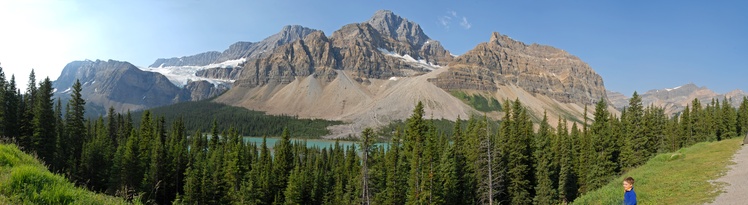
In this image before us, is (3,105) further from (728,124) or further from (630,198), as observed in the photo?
(728,124)

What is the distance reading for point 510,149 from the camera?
52969 millimetres

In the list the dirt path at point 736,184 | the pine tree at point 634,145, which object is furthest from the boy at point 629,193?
the pine tree at point 634,145

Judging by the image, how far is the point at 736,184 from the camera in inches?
743

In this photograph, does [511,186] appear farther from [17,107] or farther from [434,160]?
[17,107]

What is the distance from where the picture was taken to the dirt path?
1598 centimetres

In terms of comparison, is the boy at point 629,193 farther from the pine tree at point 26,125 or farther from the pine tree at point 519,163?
the pine tree at point 26,125

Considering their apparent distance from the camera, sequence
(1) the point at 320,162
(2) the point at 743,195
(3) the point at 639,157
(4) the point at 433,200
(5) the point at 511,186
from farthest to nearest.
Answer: (1) the point at 320,162 → (3) the point at 639,157 → (5) the point at 511,186 → (4) the point at 433,200 → (2) the point at 743,195

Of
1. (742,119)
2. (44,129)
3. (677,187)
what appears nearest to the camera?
(677,187)

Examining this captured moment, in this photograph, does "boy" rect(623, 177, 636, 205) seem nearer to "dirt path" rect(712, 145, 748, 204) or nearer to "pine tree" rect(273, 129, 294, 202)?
"dirt path" rect(712, 145, 748, 204)

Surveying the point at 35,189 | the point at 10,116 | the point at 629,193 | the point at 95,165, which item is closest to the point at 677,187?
the point at 629,193

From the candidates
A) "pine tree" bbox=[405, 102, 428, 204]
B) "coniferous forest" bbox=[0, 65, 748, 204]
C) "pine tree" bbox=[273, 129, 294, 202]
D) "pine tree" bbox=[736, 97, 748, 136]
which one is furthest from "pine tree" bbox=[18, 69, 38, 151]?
"pine tree" bbox=[736, 97, 748, 136]

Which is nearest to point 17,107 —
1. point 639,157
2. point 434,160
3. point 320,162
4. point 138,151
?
point 138,151

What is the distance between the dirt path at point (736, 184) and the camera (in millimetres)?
15975

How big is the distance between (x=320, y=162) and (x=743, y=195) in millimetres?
85938
